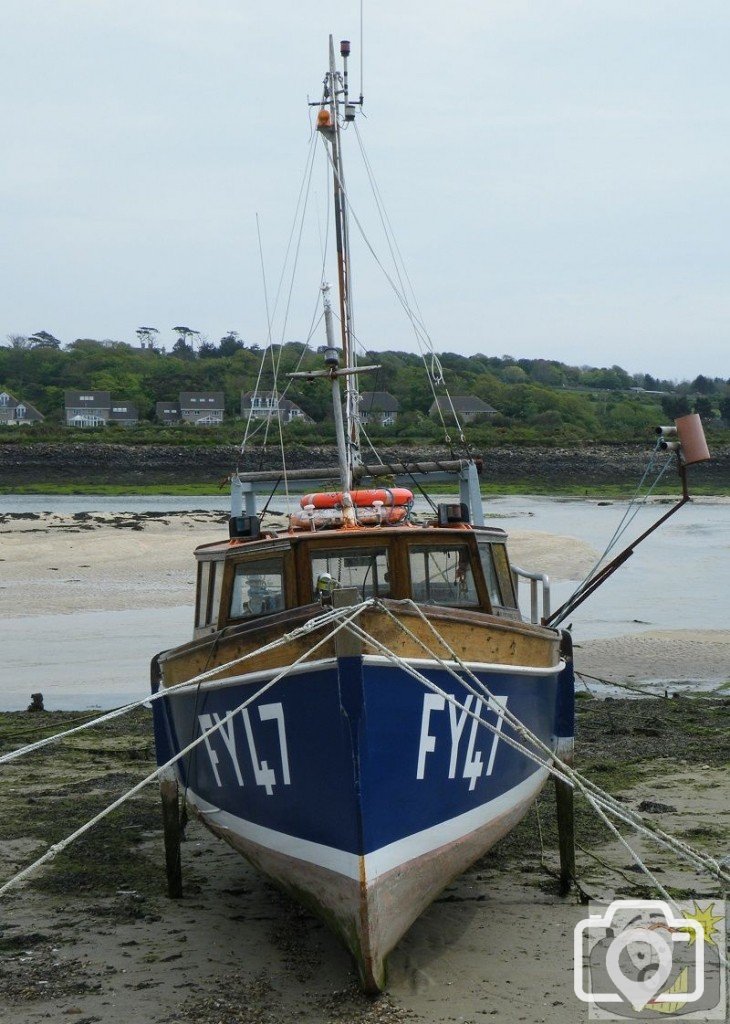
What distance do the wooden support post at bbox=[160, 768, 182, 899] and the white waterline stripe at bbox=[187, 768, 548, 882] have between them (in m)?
0.37

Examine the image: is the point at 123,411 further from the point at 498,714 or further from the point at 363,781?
the point at 363,781

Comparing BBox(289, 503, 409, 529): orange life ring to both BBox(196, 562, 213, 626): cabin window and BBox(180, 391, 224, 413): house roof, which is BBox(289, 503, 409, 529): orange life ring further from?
BBox(180, 391, 224, 413): house roof

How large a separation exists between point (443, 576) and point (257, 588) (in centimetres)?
141

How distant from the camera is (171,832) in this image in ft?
31.1

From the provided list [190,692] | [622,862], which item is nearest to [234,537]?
[190,692]

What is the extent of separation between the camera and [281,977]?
772cm

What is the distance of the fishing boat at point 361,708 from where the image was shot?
7391 millimetres

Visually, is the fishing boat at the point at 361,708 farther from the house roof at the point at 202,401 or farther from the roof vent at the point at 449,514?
the house roof at the point at 202,401

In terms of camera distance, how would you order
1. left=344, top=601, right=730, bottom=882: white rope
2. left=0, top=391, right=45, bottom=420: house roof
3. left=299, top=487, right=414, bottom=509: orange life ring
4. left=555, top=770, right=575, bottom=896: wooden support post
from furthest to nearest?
left=0, top=391, right=45, bottom=420: house roof → left=299, top=487, right=414, bottom=509: orange life ring → left=555, top=770, right=575, bottom=896: wooden support post → left=344, top=601, right=730, bottom=882: white rope

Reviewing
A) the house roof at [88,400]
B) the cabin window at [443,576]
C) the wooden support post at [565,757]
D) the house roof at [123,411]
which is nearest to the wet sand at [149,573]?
the wooden support post at [565,757]

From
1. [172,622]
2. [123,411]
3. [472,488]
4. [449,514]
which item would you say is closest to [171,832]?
[449,514]

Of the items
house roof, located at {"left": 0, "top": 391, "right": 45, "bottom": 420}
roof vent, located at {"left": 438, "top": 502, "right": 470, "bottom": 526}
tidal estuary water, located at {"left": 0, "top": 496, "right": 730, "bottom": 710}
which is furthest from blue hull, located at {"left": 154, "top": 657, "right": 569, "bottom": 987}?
house roof, located at {"left": 0, "top": 391, "right": 45, "bottom": 420}

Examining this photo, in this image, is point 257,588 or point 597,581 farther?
point 597,581

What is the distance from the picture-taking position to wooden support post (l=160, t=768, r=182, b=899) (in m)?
9.38
